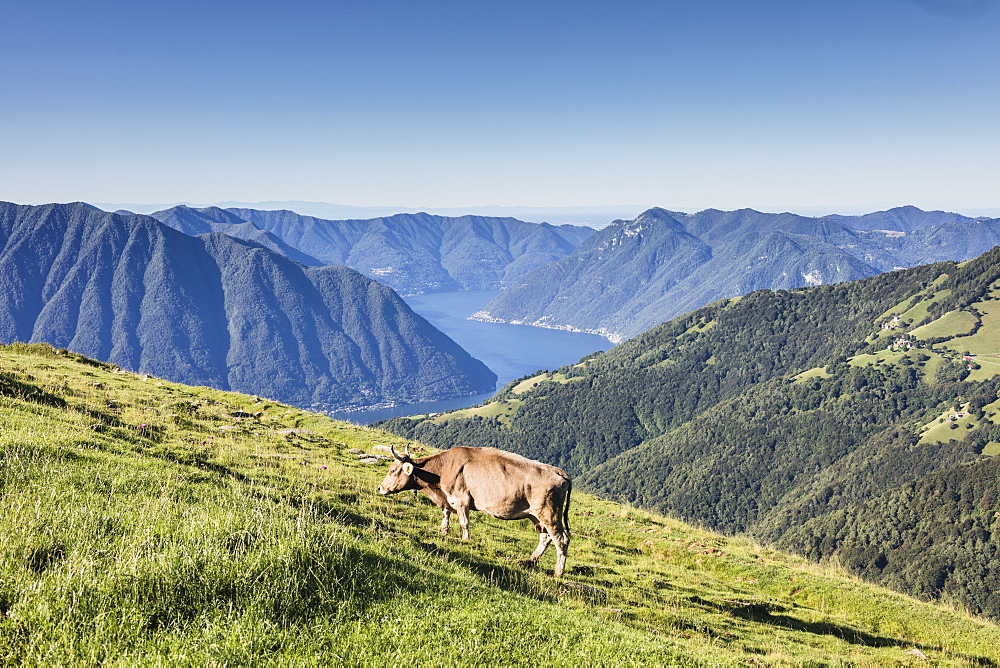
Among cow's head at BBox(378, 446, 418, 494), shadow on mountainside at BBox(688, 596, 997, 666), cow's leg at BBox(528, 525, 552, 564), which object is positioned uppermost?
cow's head at BBox(378, 446, 418, 494)

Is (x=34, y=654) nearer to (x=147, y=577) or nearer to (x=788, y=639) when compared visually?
(x=147, y=577)

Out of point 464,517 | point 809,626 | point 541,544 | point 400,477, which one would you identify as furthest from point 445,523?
point 809,626

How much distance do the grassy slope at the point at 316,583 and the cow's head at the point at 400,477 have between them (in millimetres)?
706

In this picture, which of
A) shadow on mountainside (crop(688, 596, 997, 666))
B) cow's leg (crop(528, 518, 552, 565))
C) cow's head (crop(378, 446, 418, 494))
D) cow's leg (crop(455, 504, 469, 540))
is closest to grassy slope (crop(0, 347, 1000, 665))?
shadow on mountainside (crop(688, 596, 997, 666))

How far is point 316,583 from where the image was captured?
694 centimetres

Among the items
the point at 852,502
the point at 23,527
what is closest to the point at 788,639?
the point at 23,527

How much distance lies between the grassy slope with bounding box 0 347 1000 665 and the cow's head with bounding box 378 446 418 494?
71 centimetres

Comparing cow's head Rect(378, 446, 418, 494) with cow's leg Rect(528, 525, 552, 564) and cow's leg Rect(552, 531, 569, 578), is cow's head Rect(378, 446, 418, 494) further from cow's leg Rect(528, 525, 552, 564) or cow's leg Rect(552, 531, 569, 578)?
cow's leg Rect(552, 531, 569, 578)

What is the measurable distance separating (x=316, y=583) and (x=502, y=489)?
619cm

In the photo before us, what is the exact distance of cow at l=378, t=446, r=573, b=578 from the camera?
12.3m

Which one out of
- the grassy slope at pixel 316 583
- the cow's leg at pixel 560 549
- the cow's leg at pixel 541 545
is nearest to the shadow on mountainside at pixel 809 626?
the grassy slope at pixel 316 583

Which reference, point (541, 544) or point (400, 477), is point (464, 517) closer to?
point (541, 544)

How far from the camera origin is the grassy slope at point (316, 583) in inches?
228

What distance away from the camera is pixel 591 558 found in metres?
15.6
